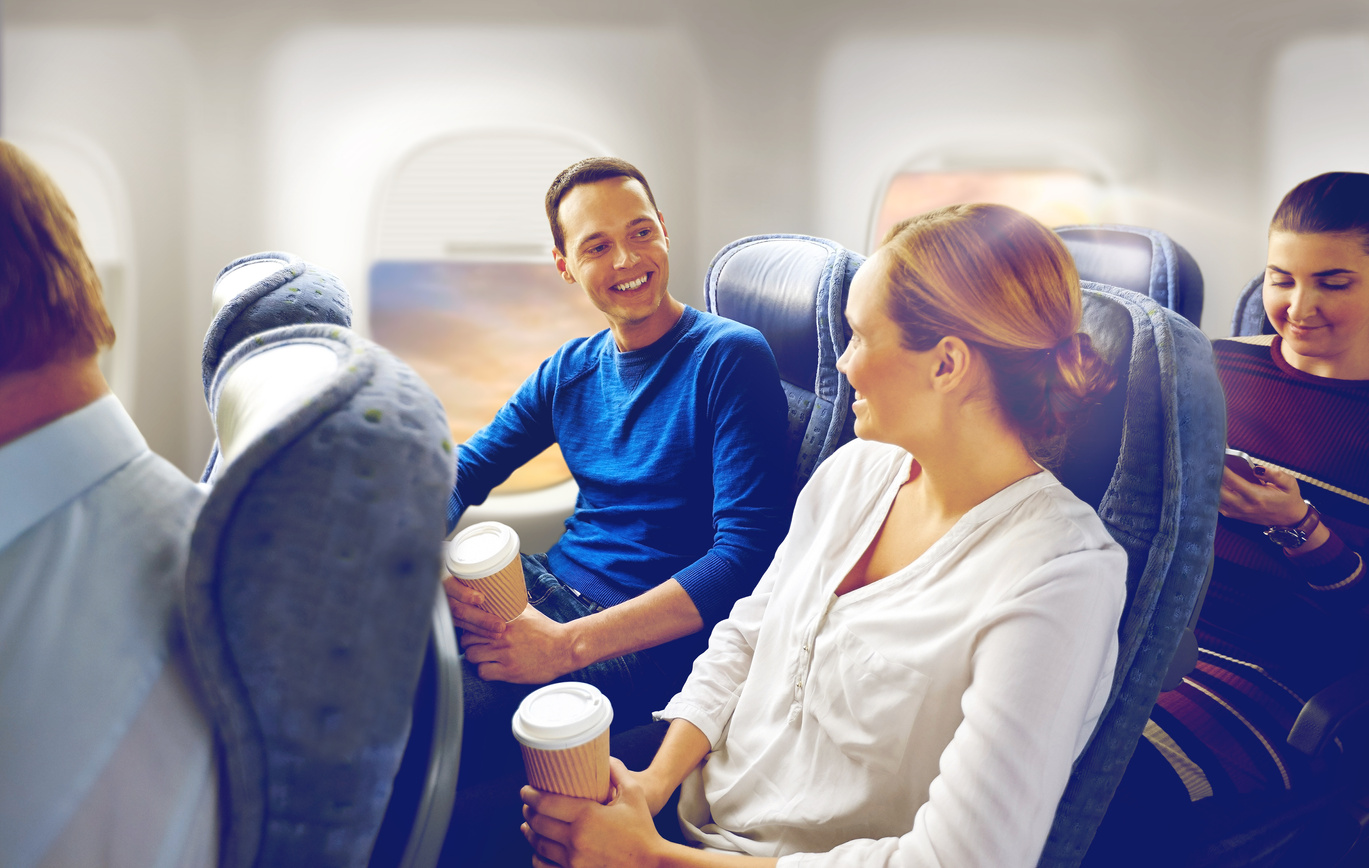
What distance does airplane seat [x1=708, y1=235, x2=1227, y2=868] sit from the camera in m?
0.81

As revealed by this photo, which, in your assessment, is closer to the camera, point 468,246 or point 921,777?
point 921,777

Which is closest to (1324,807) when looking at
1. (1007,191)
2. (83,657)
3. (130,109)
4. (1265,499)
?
(1265,499)

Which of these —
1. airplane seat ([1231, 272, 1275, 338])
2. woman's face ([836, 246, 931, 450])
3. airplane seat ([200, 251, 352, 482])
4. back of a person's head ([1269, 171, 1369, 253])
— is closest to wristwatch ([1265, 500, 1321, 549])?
back of a person's head ([1269, 171, 1369, 253])

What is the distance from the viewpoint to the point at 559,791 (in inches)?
35.0

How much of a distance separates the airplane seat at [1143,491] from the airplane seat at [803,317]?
0.49 m

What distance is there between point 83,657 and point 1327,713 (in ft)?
4.67

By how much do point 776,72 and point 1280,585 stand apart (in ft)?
5.94

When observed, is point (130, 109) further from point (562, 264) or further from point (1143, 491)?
point (1143, 491)

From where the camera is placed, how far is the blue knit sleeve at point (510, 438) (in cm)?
168

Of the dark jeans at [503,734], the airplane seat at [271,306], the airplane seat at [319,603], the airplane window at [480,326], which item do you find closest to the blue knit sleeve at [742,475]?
the dark jeans at [503,734]

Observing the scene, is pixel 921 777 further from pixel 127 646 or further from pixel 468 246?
pixel 468 246

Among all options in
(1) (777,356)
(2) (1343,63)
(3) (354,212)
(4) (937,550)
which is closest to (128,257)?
(3) (354,212)

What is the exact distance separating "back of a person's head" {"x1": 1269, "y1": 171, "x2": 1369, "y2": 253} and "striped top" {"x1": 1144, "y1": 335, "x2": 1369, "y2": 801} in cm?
25

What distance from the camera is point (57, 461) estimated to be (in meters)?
0.56
